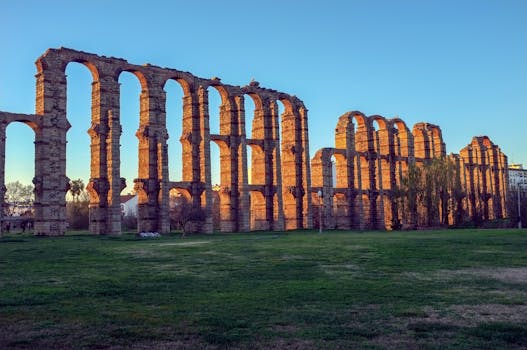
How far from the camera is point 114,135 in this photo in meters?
35.9


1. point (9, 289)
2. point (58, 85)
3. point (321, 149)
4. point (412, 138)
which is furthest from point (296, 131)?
point (9, 289)

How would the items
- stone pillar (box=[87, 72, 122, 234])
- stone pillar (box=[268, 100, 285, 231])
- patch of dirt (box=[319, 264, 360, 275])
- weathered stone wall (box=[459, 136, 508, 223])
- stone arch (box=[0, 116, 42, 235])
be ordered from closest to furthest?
1. patch of dirt (box=[319, 264, 360, 275])
2. stone arch (box=[0, 116, 42, 235])
3. stone pillar (box=[87, 72, 122, 234])
4. stone pillar (box=[268, 100, 285, 231])
5. weathered stone wall (box=[459, 136, 508, 223])

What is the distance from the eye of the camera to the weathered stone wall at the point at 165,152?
110 feet

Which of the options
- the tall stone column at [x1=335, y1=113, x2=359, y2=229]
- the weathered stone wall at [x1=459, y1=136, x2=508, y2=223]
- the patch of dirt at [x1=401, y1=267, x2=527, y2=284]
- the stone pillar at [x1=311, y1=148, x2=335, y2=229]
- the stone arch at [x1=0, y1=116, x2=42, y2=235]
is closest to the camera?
the patch of dirt at [x1=401, y1=267, x2=527, y2=284]

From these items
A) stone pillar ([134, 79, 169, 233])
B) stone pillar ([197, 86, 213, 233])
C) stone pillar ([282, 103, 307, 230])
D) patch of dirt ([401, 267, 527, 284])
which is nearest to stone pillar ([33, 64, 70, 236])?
stone pillar ([134, 79, 169, 233])

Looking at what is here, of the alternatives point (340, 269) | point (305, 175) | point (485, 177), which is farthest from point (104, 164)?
point (485, 177)

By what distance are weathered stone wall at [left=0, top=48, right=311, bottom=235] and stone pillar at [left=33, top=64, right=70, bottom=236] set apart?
0.06 m

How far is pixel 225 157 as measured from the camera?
43562 millimetres

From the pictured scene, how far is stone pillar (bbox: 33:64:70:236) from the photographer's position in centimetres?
3291

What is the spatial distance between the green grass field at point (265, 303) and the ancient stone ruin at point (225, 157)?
19.4 metres

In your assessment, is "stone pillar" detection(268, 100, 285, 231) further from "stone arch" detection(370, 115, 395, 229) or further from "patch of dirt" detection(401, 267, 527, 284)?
"patch of dirt" detection(401, 267, 527, 284)

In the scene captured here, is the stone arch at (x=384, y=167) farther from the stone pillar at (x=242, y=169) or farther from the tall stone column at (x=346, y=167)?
the stone pillar at (x=242, y=169)

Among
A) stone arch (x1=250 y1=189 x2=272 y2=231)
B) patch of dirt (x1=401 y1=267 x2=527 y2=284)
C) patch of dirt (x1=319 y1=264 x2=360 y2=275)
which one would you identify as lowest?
patch of dirt (x1=401 y1=267 x2=527 y2=284)

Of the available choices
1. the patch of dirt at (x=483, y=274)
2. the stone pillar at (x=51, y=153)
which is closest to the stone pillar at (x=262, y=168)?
the stone pillar at (x=51, y=153)
